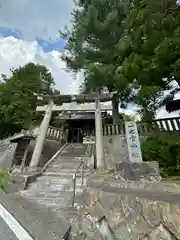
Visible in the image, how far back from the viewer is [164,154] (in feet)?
28.1

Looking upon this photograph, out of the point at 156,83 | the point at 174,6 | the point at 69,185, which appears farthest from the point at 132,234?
the point at 156,83

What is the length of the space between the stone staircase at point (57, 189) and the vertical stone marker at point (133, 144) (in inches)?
78.0

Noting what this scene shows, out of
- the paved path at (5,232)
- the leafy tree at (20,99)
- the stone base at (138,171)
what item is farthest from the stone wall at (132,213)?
the leafy tree at (20,99)

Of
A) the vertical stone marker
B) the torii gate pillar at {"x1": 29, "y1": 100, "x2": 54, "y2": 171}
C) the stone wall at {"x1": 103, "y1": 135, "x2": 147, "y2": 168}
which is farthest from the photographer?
the stone wall at {"x1": 103, "y1": 135, "x2": 147, "y2": 168}

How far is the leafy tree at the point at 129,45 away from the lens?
21.8 feet

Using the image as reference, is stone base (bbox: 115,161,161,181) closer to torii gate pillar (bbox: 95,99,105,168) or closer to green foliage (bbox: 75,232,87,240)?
green foliage (bbox: 75,232,87,240)

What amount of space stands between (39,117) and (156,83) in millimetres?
14152

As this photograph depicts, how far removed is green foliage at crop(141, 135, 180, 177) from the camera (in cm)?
800

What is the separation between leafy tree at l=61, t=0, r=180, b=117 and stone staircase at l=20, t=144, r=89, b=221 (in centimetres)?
415

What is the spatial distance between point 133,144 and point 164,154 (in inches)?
47.3

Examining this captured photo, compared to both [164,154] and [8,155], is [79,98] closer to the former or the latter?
[8,155]

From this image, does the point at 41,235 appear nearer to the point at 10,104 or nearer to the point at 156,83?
→ the point at 156,83

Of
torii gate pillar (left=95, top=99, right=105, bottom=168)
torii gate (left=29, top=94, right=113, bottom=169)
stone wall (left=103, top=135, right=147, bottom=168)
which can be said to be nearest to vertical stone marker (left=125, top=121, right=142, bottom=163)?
torii gate pillar (left=95, top=99, right=105, bottom=168)

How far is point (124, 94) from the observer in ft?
54.6
